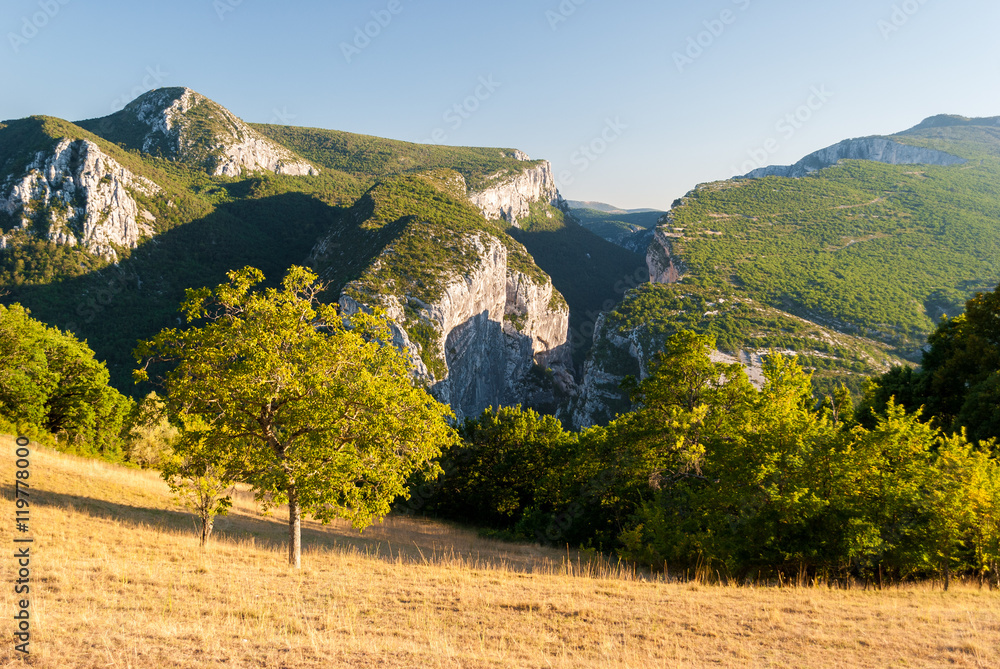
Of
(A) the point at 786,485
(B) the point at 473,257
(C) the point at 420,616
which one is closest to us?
(C) the point at 420,616

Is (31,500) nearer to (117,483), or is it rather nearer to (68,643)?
(117,483)

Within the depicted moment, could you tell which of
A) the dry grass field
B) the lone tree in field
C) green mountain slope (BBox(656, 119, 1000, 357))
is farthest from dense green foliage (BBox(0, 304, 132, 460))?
green mountain slope (BBox(656, 119, 1000, 357))

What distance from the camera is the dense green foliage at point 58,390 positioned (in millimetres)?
26062

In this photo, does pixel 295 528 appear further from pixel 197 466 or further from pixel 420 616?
pixel 420 616

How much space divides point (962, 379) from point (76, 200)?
131 metres

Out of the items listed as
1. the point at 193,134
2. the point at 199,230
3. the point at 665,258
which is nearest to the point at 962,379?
the point at 665,258

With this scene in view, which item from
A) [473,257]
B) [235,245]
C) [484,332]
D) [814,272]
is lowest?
[484,332]

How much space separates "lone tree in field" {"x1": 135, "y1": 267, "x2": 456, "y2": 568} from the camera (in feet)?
38.2

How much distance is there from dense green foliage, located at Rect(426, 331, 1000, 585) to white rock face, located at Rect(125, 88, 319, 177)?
6706 inches

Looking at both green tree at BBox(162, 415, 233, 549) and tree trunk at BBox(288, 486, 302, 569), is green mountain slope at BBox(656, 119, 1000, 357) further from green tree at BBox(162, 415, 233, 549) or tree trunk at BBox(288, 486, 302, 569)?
green tree at BBox(162, 415, 233, 549)

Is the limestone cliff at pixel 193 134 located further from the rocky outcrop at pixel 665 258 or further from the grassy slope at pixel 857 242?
the grassy slope at pixel 857 242

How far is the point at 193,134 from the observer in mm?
155625

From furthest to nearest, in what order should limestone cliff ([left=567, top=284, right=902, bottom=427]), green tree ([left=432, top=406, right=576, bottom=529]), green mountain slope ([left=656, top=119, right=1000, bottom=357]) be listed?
green mountain slope ([left=656, top=119, right=1000, bottom=357])
limestone cliff ([left=567, top=284, right=902, bottom=427])
green tree ([left=432, top=406, right=576, bottom=529])

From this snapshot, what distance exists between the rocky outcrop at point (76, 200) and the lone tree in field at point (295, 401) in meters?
108
